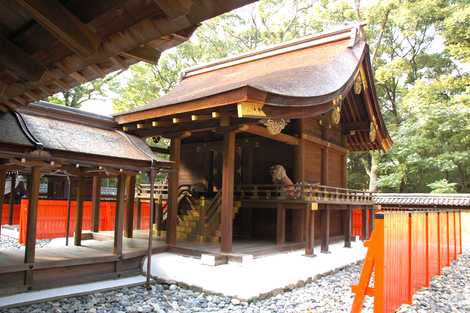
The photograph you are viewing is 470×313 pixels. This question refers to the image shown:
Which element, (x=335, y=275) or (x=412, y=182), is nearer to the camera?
(x=335, y=275)

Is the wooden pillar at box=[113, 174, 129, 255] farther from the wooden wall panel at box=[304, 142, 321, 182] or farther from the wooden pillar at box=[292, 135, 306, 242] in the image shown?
the wooden wall panel at box=[304, 142, 321, 182]

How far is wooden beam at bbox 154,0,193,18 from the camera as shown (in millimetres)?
1851

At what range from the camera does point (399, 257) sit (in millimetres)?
5094

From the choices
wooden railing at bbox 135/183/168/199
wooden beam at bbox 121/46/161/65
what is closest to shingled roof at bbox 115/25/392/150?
wooden railing at bbox 135/183/168/199

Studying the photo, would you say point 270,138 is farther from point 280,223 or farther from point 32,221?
point 32,221

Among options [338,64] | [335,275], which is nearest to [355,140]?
[338,64]

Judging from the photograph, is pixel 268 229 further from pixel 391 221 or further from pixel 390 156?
pixel 390 156

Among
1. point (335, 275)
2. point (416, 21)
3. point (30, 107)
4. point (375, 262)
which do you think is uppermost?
point (416, 21)

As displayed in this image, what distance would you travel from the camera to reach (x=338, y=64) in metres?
10.2

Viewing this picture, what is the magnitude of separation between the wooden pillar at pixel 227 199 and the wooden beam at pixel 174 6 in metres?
6.07

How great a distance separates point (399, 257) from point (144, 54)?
422cm

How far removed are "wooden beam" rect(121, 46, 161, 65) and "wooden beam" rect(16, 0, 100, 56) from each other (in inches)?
21.5

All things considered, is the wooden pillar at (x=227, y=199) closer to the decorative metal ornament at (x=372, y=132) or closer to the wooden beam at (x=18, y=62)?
the wooden beam at (x=18, y=62)

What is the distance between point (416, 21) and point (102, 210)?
21443mm
